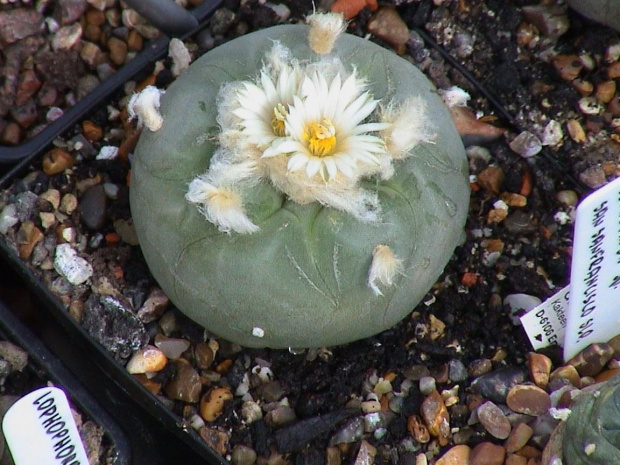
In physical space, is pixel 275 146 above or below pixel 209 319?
above

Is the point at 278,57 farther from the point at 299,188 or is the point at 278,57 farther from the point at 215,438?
the point at 215,438

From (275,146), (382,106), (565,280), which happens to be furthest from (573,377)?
(275,146)

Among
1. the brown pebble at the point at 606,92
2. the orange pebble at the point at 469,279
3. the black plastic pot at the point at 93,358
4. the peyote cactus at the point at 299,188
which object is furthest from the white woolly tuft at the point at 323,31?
the brown pebble at the point at 606,92

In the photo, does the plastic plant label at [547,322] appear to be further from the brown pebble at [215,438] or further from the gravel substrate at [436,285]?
the brown pebble at [215,438]

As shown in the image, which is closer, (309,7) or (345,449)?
(345,449)

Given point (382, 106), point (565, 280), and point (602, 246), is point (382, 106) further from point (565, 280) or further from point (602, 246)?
point (565, 280)

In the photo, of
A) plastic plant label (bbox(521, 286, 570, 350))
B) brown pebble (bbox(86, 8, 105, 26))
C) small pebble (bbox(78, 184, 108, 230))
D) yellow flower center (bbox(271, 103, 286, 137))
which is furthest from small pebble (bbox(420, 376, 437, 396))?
brown pebble (bbox(86, 8, 105, 26))
